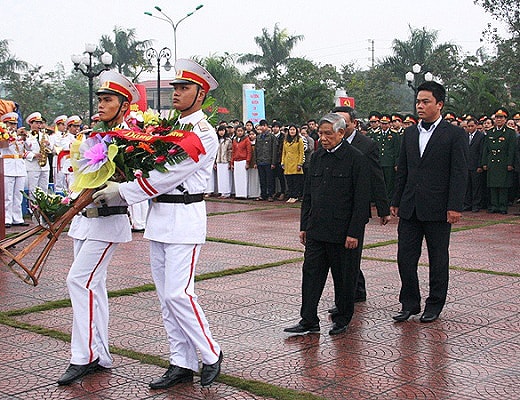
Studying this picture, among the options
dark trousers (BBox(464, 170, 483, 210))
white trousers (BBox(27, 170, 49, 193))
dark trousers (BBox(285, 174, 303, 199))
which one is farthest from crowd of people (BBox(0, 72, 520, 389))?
dark trousers (BBox(285, 174, 303, 199))

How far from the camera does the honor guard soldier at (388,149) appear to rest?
56.3 feet

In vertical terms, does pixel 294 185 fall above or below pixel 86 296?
above

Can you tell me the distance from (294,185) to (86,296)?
1405cm

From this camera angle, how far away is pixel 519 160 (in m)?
15.5

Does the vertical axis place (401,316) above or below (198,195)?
below

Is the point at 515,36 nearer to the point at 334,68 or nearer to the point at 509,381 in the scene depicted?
the point at 334,68

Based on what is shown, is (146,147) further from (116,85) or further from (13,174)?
(13,174)

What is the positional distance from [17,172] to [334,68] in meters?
34.7

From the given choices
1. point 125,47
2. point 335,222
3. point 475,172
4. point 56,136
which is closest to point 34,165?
point 56,136

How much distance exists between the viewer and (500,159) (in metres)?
15.7

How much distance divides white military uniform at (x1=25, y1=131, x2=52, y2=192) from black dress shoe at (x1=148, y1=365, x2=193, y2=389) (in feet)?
35.4

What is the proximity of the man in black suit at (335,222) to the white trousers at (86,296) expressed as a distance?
1646mm

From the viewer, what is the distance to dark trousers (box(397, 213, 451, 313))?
6766mm

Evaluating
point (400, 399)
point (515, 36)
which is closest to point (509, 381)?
point (400, 399)
